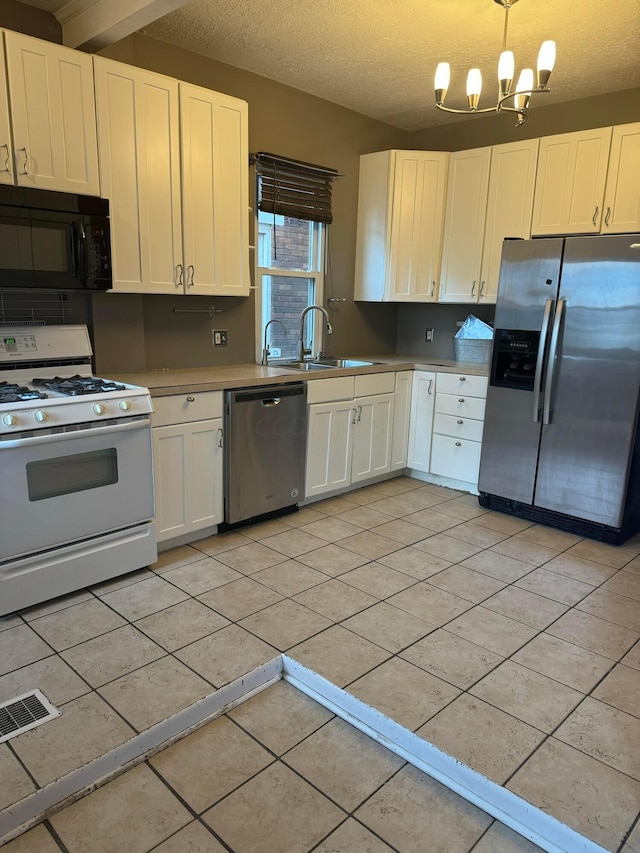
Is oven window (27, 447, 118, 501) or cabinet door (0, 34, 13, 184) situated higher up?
cabinet door (0, 34, 13, 184)

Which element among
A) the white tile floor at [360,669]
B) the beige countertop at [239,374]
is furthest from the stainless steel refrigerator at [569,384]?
the beige countertop at [239,374]

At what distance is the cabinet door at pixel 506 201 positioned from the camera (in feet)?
13.1

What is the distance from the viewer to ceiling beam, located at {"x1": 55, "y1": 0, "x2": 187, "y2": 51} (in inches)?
98.0

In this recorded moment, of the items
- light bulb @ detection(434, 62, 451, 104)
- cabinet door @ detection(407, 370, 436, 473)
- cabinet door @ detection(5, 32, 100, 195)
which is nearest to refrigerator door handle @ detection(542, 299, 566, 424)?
cabinet door @ detection(407, 370, 436, 473)

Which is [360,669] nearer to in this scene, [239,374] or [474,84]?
[239,374]

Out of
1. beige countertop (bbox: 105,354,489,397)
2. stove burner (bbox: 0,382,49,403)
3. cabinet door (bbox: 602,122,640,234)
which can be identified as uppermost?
cabinet door (bbox: 602,122,640,234)

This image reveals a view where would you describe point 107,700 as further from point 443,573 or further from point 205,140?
point 205,140

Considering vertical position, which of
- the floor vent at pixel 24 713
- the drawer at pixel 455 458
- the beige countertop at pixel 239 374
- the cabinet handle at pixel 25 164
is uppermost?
the cabinet handle at pixel 25 164

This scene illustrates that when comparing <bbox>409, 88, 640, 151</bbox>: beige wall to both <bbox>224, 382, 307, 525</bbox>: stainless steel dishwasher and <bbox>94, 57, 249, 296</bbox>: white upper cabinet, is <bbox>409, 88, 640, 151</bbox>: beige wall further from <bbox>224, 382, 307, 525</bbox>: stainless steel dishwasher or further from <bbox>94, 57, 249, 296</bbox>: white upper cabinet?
<bbox>224, 382, 307, 525</bbox>: stainless steel dishwasher

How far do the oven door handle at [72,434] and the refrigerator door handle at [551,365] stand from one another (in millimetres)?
2269

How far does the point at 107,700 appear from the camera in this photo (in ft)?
6.44

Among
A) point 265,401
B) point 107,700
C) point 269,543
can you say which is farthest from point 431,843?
point 265,401

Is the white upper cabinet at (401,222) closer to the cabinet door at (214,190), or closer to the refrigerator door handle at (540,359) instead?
the refrigerator door handle at (540,359)

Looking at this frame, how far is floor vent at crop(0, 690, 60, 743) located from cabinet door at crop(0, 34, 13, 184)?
2050mm
